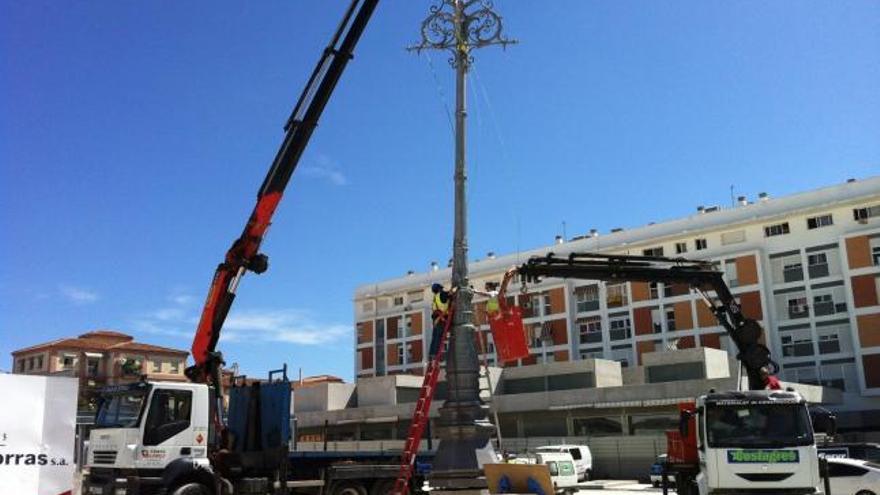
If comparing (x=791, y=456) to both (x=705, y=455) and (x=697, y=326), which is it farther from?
(x=697, y=326)

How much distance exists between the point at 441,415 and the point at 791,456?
6330 mm

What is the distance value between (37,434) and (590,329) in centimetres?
6269

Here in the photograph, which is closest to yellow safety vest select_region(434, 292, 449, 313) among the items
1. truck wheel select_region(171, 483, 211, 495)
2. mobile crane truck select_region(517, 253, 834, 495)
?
mobile crane truck select_region(517, 253, 834, 495)

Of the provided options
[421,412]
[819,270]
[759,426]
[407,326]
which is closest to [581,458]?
[759,426]

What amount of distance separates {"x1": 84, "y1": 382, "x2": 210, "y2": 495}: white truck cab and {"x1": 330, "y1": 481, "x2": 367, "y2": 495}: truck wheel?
3.23 meters

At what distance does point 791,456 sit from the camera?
46.7ft

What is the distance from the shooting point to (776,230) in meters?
59.7

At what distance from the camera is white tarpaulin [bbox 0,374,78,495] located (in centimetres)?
797

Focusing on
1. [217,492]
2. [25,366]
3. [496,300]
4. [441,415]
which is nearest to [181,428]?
[217,492]

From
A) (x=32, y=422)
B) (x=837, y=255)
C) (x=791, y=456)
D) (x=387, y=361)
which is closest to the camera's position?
(x=32, y=422)

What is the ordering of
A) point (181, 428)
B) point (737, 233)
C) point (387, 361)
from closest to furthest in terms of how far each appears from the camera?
point (181, 428), point (737, 233), point (387, 361)

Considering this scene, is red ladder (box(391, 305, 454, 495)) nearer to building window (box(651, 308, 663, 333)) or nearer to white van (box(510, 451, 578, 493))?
white van (box(510, 451, 578, 493))

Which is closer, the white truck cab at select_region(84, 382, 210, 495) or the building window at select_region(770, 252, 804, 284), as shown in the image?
the white truck cab at select_region(84, 382, 210, 495)

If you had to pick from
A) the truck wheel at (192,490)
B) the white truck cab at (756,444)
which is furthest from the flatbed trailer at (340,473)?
the white truck cab at (756,444)
